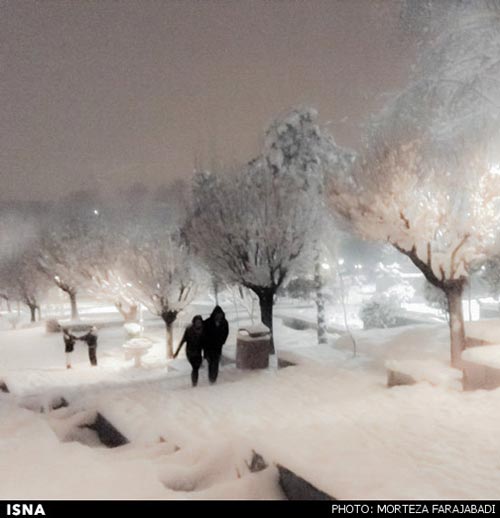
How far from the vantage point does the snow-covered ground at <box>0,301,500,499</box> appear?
452 cm

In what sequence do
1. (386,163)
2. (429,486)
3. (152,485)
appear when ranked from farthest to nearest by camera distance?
(386,163) → (152,485) → (429,486)

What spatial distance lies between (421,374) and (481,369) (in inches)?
48.2

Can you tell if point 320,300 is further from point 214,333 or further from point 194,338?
point 194,338

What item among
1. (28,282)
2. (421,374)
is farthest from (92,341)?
(28,282)

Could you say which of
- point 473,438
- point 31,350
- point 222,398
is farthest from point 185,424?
point 31,350

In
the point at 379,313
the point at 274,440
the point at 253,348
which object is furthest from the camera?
the point at 379,313

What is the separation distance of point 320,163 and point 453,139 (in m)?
12.1

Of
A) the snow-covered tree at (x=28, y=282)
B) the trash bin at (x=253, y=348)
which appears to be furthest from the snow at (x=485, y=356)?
the snow-covered tree at (x=28, y=282)

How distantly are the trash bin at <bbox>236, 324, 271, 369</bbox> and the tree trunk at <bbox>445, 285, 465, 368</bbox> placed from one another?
189 inches

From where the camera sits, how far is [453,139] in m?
11.8

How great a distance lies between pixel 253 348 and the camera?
1277cm

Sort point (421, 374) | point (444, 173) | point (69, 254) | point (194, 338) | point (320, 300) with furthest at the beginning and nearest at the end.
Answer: point (69, 254) → point (320, 300) → point (444, 173) → point (194, 338) → point (421, 374)

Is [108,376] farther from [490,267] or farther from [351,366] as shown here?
[490,267]

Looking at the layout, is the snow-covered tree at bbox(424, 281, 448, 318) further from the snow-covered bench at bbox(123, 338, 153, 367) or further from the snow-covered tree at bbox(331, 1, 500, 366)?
the snow-covered bench at bbox(123, 338, 153, 367)
